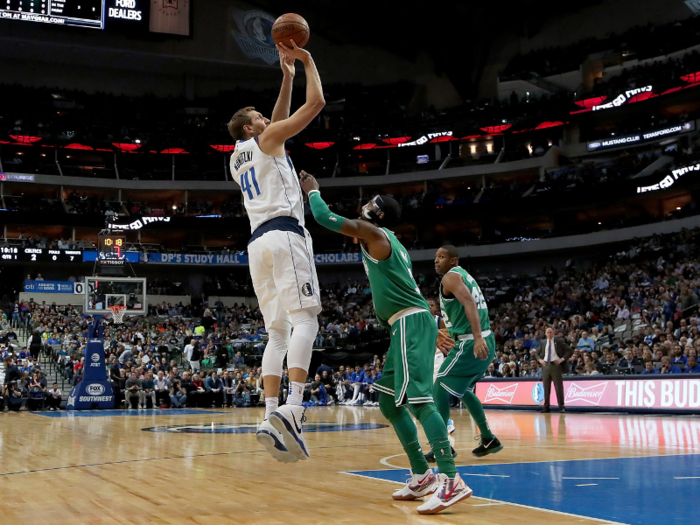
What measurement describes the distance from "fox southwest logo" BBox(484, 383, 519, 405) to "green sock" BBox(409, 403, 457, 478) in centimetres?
1397

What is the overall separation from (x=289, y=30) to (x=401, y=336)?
228 centimetres

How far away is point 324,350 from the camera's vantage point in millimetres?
28594

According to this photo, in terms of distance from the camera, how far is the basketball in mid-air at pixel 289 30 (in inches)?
198

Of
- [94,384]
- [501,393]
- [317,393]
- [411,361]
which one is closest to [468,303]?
[411,361]

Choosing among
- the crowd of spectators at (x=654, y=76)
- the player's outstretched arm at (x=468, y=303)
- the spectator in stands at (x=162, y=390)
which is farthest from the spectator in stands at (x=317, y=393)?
the crowd of spectators at (x=654, y=76)

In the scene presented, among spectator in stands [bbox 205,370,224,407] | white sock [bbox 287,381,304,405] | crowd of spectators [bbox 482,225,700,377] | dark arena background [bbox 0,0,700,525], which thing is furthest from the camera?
spectator in stands [bbox 205,370,224,407]

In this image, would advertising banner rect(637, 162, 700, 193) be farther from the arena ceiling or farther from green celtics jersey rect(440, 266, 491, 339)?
green celtics jersey rect(440, 266, 491, 339)

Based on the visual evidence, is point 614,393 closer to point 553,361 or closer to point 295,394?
point 553,361

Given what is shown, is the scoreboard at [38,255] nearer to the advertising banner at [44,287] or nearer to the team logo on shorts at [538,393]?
the advertising banner at [44,287]

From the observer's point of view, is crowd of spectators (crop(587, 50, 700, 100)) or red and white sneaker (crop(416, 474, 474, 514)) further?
crowd of spectators (crop(587, 50, 700, 100))

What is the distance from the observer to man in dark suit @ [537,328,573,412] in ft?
50.4

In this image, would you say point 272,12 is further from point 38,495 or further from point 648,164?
point 38,495

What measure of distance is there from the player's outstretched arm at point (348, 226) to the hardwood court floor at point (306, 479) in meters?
1.67

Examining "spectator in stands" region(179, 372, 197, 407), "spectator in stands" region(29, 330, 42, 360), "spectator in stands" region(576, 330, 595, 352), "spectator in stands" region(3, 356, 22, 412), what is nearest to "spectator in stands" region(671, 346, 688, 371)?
"spectator in stands" region(576, 330, 595, 352)
